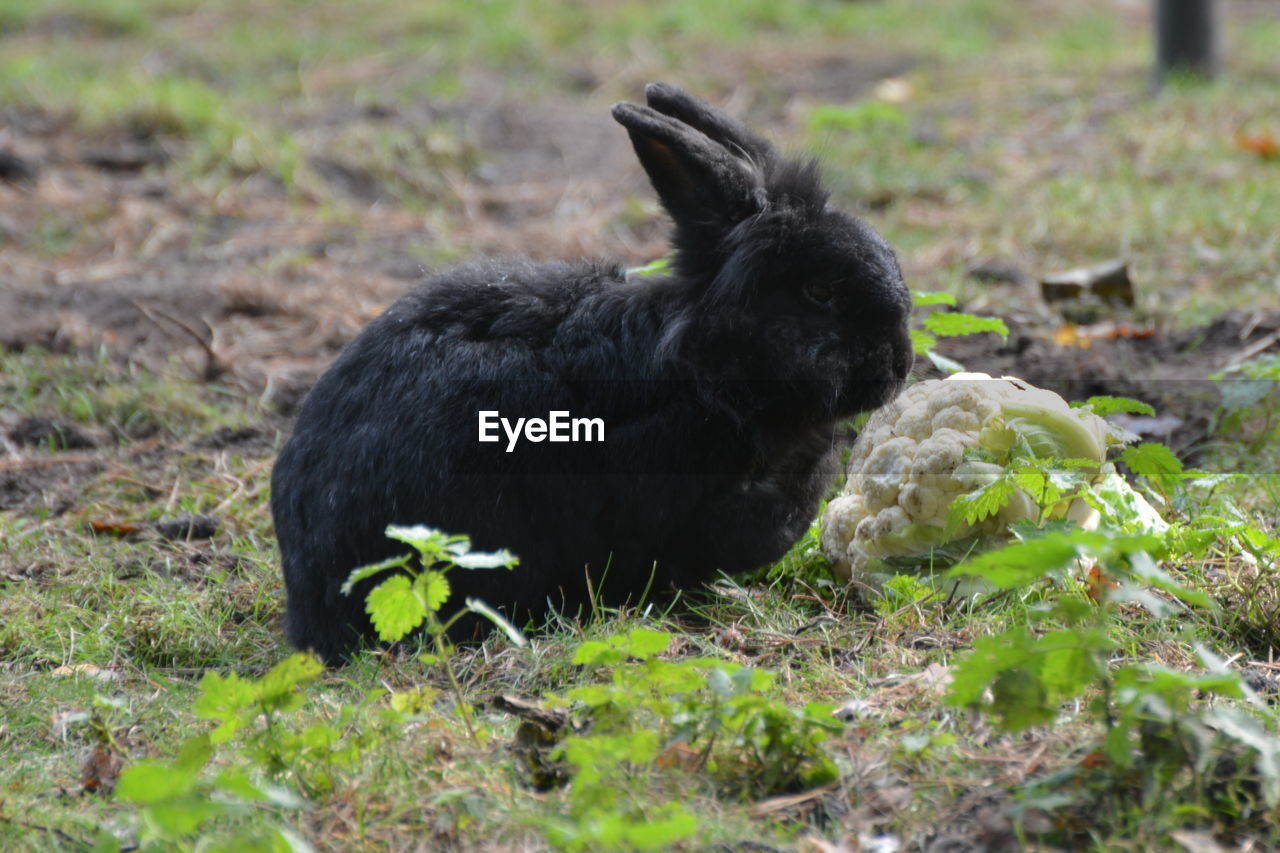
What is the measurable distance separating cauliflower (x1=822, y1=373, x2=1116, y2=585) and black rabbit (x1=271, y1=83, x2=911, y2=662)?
0.48ft

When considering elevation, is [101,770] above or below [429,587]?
below

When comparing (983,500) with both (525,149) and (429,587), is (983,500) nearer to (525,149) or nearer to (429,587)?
(429,587)

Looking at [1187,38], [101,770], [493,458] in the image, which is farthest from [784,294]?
[1187,38]

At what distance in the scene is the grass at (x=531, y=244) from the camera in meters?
2.27

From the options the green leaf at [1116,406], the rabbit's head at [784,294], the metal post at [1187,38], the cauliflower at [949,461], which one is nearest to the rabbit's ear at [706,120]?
the rabbit's head at [784,294]

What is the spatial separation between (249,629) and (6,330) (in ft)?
9.12

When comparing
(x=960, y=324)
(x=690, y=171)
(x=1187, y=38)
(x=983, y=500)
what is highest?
(x=690, y=171)

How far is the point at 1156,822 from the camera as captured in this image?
6.68ft

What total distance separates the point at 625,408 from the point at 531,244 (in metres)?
3.54

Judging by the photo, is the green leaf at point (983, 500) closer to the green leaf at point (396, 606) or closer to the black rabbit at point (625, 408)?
the black rabbit at point (625, 408)

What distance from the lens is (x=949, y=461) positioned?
323 cm

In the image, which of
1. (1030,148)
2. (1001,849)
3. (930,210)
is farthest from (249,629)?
(1030,148)

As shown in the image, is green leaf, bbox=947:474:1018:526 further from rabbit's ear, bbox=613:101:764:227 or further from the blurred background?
the blurred background

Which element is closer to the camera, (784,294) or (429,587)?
(429,587)
